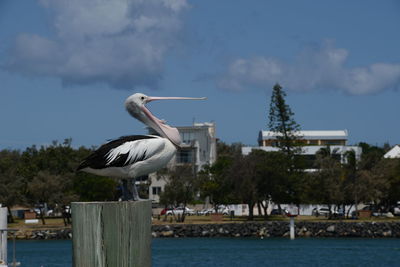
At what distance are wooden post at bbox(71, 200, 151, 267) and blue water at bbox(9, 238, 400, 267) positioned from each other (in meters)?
38.5

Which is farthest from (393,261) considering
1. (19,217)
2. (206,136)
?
(206,136)

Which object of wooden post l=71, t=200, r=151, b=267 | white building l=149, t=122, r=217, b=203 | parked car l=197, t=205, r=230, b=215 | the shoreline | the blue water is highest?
white building l=149, t=122, r=217, b=203

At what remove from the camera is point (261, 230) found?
63.4 meters

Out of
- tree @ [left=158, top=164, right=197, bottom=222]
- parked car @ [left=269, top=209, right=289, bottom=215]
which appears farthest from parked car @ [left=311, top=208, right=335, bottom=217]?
tree @ [left=158, top=164, right=197, bottom=222]

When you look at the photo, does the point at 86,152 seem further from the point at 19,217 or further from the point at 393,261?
the point at 393,261

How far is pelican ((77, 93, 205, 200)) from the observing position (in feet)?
19.0

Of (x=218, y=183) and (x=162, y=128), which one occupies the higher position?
(x=218, y=183)

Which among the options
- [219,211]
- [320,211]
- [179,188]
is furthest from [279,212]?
[179,188]

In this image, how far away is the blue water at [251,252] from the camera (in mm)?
43594

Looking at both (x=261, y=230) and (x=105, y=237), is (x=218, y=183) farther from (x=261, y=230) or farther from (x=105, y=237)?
(x=105, y=237)

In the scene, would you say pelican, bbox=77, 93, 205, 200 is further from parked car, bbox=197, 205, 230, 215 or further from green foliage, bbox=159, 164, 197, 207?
parked car, bbox=197, 205, 230, 215

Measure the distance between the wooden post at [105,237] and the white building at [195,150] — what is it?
286 feet

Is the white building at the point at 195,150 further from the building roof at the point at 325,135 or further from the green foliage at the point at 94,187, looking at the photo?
the green foliage at the point at 94,187

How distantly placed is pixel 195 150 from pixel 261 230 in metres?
34.7
